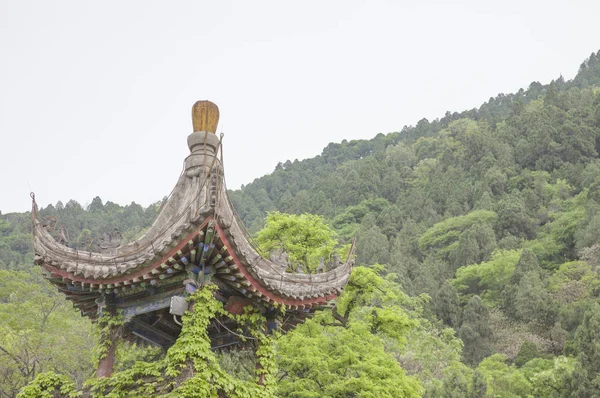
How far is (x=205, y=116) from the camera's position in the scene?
30.9 ft

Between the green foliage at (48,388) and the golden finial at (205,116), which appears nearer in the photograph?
the green foliage at (48,388)

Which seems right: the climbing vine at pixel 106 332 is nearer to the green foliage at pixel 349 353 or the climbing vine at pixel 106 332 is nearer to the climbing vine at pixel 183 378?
the climbing vine at pixel 183 378

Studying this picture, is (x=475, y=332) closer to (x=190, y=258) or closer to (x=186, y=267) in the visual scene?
(x=186, y=267)

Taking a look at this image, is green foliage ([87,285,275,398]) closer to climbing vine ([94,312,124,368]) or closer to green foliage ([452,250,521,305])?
climbing vine ([94,312,124,368])

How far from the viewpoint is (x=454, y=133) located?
99.3 metres

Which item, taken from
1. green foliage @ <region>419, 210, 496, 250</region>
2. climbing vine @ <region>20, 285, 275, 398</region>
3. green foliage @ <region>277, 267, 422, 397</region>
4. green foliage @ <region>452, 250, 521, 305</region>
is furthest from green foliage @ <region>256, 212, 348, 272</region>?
green foliage @ <region>419, 210, 496, 250</region>

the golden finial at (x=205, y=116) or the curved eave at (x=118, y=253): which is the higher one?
the golden finial at (x=205, y=116)

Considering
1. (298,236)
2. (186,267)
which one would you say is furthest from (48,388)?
(298,236)

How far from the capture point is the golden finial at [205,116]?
9422 mm

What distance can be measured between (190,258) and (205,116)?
2641 mm

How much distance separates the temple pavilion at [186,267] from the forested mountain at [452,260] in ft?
2.00

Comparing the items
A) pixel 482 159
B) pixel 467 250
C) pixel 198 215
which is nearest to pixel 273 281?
pixel 198 215

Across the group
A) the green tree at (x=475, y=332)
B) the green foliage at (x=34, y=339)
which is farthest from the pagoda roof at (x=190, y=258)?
the green tree at (x=475, y=332)

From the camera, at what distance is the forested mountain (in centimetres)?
1786
